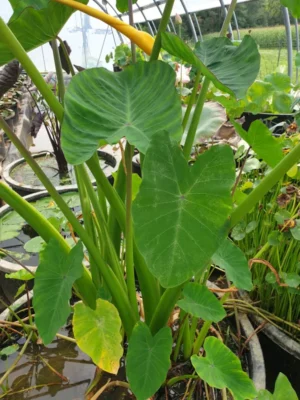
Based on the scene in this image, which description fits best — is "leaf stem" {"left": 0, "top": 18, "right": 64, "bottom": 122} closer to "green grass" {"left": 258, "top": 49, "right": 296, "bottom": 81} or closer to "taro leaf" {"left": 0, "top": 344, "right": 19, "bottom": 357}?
"taro leaf" {"left": 0, "top": 344, "right": 19, "bottom": 357}

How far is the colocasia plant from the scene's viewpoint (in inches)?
17.9

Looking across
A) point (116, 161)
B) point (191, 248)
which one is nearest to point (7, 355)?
point (191, 248)

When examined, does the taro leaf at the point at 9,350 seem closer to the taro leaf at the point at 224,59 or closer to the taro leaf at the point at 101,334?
the taro leaf at the point at 101,334

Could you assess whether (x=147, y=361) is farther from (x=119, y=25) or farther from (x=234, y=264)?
(x=119, y=25)

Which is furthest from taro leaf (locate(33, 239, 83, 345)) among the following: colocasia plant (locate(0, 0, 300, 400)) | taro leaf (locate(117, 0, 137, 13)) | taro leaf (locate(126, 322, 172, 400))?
taro leaf (locate(117, 0, 137, 13))

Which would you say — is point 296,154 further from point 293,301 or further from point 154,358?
point 293,301

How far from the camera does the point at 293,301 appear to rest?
97 cm

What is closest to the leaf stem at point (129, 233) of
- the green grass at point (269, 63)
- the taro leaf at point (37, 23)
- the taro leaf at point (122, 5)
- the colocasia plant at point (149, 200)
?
the colocasia plant at point (149, 200)

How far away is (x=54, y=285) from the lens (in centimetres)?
61

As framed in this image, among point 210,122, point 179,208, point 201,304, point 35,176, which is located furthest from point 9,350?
point 35,176

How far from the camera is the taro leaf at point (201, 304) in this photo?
57 cm

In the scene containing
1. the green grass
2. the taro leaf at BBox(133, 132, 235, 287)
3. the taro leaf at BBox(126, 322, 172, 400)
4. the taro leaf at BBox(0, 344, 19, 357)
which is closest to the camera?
the taro leaf at BBox(133, 132, 235, 287)

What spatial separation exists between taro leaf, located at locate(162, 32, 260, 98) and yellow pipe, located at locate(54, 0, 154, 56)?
5 centimetres

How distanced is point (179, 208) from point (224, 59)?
0.87ft
